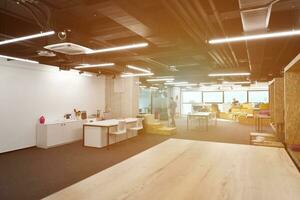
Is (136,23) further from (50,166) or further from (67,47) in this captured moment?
(50,166)

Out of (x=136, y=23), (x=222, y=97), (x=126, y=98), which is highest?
(x=136, y=23)

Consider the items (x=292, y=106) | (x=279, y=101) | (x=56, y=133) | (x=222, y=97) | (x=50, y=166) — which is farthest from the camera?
(x=222, y=97)

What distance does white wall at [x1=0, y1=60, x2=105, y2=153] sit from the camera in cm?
614

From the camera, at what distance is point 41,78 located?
7.15 metres

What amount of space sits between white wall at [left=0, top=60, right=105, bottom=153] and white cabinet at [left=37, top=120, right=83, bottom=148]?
0.35m

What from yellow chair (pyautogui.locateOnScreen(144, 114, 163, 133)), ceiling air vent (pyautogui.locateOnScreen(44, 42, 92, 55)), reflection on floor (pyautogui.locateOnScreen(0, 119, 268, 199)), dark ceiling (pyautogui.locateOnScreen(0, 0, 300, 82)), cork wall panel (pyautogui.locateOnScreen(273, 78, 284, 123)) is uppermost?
dark ceiling (pyautogui.locateOnScreen(0, 0, 300, 82))

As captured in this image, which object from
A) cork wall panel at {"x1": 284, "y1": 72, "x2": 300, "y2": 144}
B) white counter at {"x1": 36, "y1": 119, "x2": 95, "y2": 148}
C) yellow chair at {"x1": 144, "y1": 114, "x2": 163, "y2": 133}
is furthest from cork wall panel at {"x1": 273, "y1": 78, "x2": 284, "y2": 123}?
white counter at {"x1": 36, "y1": 119, "x2": 95, "y2": 148}

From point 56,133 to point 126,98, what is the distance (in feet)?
11.8

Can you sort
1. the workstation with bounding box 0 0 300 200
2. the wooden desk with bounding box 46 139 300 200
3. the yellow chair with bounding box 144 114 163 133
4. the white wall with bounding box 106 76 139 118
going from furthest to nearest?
the yellow chair with bounding box 144 114 163 133
the white wall with bounding box 106 76 139 118
the workstation with bounding box 0 0 300 200
the wooden desk with bounding box 46 139 300 200

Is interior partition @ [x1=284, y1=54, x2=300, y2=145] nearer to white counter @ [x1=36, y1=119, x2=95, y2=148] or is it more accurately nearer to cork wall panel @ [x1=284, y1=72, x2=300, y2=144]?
cork wall panel @ [x1=284, y1=72, x2=300, y2=144]

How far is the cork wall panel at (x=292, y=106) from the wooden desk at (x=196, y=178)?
2.97 meters

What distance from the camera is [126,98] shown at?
9.55 meters

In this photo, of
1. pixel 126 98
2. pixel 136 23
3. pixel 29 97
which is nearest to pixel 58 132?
pixel 29 97

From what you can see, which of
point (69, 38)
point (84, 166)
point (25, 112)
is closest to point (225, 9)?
point (69, 38)
